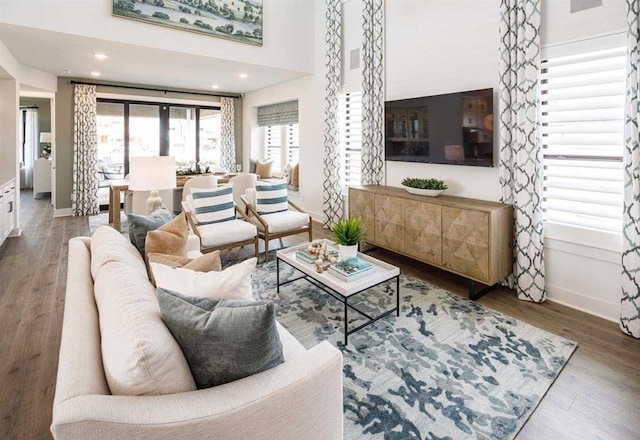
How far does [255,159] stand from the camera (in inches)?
327

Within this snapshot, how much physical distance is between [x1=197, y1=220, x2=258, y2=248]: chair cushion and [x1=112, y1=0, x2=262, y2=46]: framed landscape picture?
269cm

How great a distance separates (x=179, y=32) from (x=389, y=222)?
11.9ft

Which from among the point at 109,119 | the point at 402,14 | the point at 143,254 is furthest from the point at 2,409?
the point at 109,119

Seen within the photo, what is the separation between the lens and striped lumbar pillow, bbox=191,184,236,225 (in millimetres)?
4105

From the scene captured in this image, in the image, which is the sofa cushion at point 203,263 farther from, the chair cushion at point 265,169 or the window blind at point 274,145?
the window blind at point 274,145

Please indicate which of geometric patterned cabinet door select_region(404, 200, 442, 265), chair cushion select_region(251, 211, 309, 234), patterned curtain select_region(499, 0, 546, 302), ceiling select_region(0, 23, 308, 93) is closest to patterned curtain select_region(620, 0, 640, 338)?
patterned curtain select_region(499, 0, 546, 302)

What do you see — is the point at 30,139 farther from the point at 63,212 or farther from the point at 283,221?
the point at 283,221

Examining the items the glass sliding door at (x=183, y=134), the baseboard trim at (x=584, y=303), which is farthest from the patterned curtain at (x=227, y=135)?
the baseboard trim at (x=584, y=303)

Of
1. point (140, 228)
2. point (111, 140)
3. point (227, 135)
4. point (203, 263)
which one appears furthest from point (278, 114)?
point (203, 263)

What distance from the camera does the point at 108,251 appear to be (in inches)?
72.7

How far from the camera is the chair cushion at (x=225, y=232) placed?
12.7 ft

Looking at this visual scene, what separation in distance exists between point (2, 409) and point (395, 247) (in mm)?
3415

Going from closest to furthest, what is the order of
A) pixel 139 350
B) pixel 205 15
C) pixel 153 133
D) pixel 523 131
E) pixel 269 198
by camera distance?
pixel 139 350
pixel 523 131
pixel 269 198
pixel 205 15
pixel 153 133

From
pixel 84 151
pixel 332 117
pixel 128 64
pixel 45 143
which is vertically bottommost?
pixel 84 151
